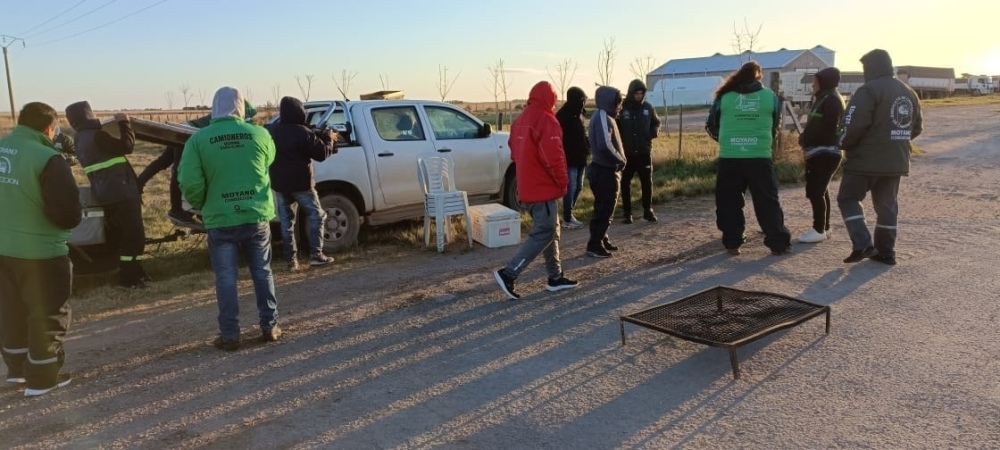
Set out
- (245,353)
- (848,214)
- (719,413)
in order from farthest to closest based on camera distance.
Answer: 1. (848,214)
2. (245,353)
3. (719,413)

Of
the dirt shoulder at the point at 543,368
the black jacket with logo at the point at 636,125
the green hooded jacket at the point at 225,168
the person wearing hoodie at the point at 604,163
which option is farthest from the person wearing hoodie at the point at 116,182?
the black jacket with logo at the point at 636,125

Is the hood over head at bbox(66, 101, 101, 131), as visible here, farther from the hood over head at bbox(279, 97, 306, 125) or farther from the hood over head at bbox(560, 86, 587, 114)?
the hood over head at bbox(560, 86, 587, 114)

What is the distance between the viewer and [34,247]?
13.8 feet

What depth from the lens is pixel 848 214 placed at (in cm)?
665

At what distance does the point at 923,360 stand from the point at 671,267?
2.73m

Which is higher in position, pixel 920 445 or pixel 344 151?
pixel 344 151

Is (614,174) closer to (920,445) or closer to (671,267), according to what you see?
(671,267)

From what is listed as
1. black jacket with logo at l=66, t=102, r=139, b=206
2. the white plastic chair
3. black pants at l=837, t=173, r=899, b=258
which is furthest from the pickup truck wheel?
black pants at l=837, t=173, r=899, b=258

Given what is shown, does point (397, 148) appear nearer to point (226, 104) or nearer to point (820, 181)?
point (226, 104)

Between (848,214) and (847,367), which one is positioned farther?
(848,214)

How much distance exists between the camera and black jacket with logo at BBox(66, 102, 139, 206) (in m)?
6.52

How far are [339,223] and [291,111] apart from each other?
1.71m

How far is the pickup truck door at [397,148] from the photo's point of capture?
828 cm

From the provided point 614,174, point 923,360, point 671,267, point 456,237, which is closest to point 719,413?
point 923,360
